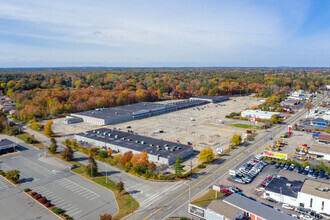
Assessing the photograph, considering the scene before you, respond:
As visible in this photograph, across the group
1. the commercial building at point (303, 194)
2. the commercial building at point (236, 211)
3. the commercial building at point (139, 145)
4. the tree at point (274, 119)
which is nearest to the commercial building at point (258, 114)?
the tree at point (274, 119)

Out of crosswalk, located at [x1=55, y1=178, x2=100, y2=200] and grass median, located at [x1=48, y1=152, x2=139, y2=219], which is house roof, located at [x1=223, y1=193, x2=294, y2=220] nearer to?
grass median, located at [x1=48, y1=152, x2=139, y2=219]

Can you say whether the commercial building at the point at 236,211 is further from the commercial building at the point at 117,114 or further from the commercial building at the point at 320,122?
the commercial building at the point at 320,122

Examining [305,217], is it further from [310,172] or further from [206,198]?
[310,172]

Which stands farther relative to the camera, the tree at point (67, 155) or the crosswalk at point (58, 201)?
the tree at point (67, 155)

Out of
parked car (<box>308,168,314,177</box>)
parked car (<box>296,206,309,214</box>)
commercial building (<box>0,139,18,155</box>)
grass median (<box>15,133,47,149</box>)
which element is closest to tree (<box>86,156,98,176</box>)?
grass median (<box>15,133,47,149</box>)

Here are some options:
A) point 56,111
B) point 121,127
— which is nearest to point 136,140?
point 121,127

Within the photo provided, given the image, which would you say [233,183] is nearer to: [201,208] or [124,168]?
[201,208]
